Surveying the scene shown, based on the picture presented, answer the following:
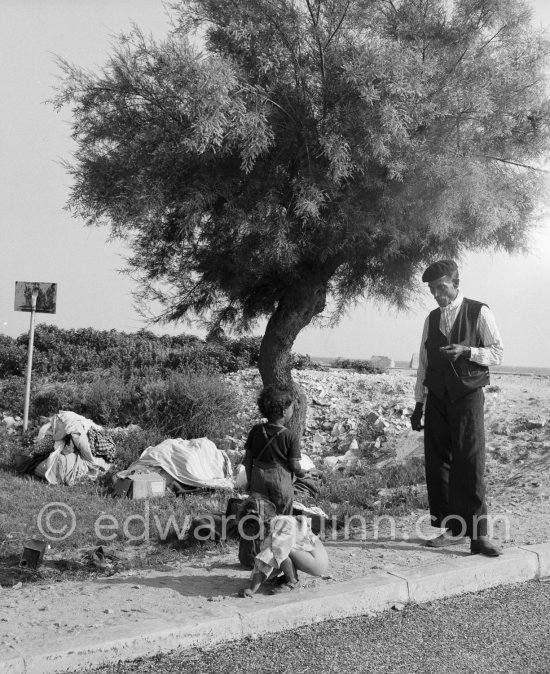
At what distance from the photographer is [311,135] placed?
339 inches

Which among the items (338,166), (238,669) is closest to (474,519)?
(238,669)

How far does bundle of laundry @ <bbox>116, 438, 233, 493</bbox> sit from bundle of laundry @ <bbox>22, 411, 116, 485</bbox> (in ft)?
2.04

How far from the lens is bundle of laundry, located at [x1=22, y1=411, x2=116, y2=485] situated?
8484 millimetres

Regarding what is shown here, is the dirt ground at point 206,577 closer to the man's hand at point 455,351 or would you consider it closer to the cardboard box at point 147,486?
the man's hand at point 455,351

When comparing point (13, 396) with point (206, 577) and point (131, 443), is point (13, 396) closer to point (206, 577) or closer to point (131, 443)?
point (131, 443)

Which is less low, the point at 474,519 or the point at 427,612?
the point at 474,519

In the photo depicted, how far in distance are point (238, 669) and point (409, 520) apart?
11.1 ft

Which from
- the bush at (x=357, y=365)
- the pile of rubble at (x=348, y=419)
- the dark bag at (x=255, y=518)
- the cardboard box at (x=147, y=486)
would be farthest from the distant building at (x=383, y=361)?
the dark bag at (x=255, y=518)

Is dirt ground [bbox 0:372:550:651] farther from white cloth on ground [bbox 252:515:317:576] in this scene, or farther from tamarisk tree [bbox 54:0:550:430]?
tamarisk tree [bbox 54:0:550:430]

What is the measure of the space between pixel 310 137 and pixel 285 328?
2648mm

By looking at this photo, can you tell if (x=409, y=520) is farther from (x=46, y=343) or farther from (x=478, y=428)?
(x=46, y=343)

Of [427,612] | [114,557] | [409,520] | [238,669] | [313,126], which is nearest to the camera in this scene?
[238,669]

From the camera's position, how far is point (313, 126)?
28.5ft

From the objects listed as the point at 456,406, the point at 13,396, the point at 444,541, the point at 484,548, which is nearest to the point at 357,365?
the point at 13,396
